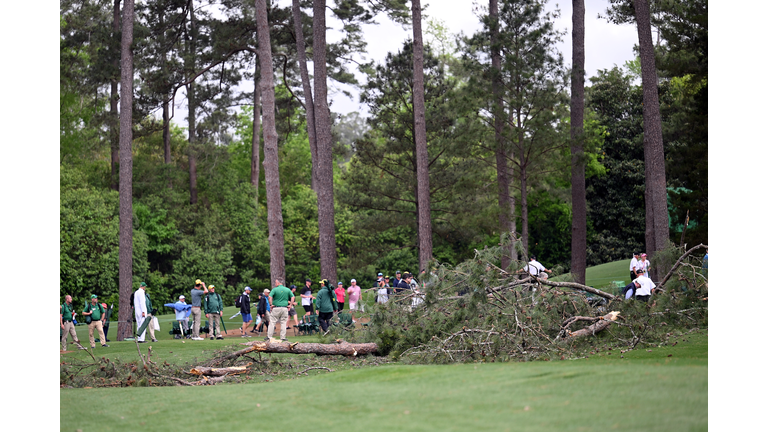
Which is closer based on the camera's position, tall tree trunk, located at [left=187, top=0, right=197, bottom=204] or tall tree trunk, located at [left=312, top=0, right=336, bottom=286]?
tall tree trunk, located at [left=312, top=0, right=336, bottom=286]

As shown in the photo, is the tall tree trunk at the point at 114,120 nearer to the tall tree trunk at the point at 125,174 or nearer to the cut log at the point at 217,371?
the tall tree trunk at the point at 125,174

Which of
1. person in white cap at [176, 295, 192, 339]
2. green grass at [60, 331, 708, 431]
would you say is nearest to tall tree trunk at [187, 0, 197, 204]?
person in white cap at [176, 295, 192, 339]

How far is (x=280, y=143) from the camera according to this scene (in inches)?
1395

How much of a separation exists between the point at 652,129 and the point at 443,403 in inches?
439

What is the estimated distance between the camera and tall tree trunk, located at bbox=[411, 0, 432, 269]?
2025 centimetres

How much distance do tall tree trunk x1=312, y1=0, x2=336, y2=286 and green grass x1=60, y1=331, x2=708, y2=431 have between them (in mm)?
12752

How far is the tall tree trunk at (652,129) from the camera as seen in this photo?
13.9 meters

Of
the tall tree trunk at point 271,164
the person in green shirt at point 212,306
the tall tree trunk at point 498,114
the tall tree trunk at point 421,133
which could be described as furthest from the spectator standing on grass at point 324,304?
the tall tree trunk at point 498,114

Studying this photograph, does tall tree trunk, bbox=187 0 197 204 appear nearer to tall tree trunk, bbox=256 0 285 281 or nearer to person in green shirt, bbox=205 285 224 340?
tall tree trunk, bbox=256 0 285 281

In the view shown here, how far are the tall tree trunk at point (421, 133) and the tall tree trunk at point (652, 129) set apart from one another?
7.39m

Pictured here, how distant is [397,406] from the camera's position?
17.9 ft

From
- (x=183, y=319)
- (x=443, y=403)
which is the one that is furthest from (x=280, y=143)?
(x=443, y=403)

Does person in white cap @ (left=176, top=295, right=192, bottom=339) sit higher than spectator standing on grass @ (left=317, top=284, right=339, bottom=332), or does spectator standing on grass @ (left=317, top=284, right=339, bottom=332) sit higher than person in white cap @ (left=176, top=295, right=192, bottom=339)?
spectator standing on grass @ (left=317, top=284, right=339, bottom=332)
